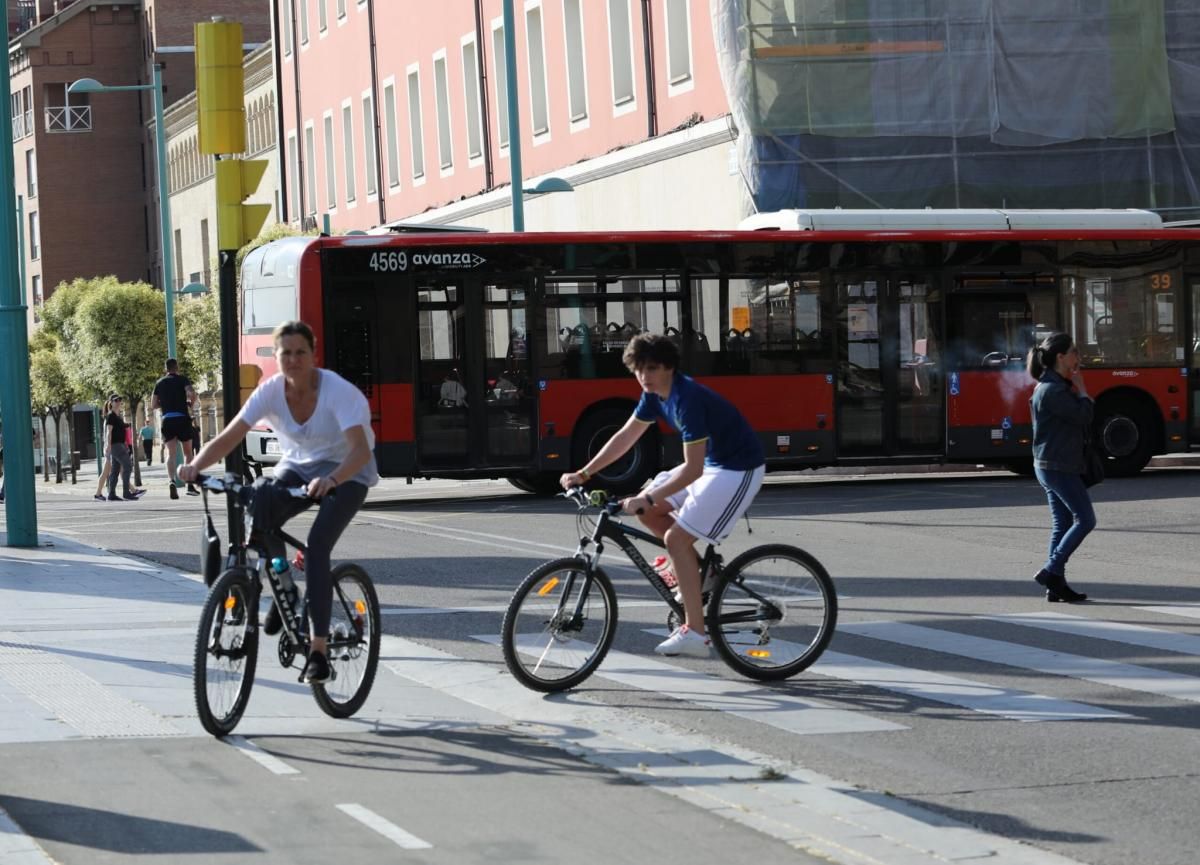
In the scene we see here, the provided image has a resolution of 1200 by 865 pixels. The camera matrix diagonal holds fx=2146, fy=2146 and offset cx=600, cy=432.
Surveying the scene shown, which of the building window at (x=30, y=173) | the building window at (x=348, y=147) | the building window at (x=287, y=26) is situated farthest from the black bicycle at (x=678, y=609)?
the building window at (x=30, y=173)

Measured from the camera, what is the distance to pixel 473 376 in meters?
24.9

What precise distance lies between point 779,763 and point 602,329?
17198 mm

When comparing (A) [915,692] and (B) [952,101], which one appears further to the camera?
(B) [952,101]

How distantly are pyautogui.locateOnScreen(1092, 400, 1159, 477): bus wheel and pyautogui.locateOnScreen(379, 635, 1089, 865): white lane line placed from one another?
680 inches

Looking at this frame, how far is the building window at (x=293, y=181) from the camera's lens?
62.5 meters

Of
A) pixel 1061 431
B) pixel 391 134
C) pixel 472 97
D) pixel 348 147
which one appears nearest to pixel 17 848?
pixel 1061 431

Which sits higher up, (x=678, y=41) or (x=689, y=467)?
(x=678, y=41)

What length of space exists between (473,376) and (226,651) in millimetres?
16052

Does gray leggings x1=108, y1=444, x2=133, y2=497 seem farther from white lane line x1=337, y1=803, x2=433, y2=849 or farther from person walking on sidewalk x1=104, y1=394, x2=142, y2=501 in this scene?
white lane line x1=337, y1=803, x2=433, y2=849

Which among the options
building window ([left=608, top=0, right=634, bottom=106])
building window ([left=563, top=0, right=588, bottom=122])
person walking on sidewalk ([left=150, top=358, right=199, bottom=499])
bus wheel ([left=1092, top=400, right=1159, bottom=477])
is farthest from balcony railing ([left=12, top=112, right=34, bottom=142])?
bus wheel ([left=1092, top=400, right=1159, bottom=477])

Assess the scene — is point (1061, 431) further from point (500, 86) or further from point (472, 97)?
point (472, 97)

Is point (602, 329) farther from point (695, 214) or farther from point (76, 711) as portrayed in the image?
point (76, 711)

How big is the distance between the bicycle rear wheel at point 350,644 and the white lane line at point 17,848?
2279 mm

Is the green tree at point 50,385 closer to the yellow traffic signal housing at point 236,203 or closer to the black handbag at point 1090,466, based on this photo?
the yellow traffic signal housing at point 236,203
